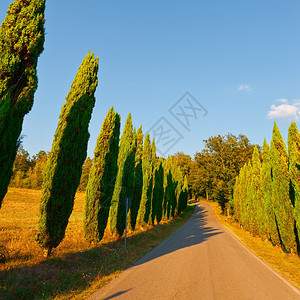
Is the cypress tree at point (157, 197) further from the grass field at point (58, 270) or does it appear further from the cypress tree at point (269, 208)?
the grass field at point (58, 270)

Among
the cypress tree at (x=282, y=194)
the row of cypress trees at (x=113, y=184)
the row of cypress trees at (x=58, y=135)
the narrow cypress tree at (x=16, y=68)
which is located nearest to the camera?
the narrow cypress tree at (x=16, y=68)

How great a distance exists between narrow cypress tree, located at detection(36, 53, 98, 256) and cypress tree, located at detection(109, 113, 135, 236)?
18.8 ft

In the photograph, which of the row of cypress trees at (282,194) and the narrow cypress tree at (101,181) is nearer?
the narrow cypress tree at (101,181)

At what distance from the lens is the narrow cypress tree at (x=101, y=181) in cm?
980

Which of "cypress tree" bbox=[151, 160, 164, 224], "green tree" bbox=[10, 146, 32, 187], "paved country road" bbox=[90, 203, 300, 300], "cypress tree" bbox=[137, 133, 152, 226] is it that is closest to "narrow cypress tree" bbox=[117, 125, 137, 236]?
"cypress tree" bbox=[137, 133, 152, 226]

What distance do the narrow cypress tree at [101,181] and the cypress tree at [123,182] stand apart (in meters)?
2.45

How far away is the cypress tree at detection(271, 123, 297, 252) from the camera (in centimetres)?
1098

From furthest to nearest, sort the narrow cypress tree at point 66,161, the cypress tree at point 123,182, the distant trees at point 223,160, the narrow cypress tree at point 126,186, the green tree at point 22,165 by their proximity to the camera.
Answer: the green tree at point 22,165
the distant trees at point 223,160
the narrow cypress tree at point 126,186
the cypress tree at point 123,182
the narrow cypress tree at point 66,161

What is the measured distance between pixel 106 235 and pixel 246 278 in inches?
355

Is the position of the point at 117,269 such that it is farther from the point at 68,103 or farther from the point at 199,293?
the point at 68,103

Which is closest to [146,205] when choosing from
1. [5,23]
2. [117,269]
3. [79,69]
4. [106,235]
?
[106,235]

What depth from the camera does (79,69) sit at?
882 cm

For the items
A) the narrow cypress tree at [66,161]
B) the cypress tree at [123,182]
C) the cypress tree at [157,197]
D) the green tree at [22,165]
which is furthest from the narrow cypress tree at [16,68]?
the green tree at [22,165]

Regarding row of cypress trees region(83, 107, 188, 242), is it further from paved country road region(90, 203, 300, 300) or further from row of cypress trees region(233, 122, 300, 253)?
row of cypress trees region(233, 122, 300, 253)
